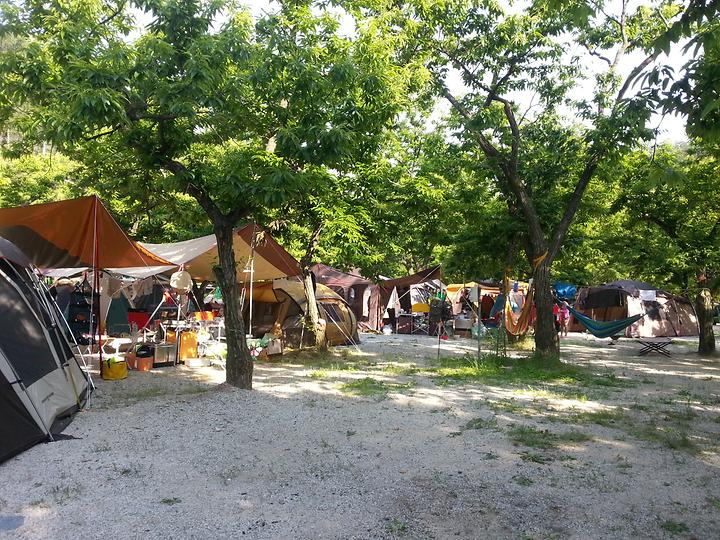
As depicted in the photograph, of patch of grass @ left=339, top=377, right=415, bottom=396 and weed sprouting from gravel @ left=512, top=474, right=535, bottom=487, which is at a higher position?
patch of grass @ left=339, top=377, right=415, bottom=396

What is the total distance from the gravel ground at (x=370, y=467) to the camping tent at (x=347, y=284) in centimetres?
1290

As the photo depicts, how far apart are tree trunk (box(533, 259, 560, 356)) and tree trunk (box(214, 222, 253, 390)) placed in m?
6.06

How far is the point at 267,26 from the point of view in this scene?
710 cm

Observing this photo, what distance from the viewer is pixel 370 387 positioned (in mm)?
8523

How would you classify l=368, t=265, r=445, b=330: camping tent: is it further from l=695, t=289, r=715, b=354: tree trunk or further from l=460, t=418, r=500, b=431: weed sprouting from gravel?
l=460, t=418, r=500, b=431: weed sprouting from gravel

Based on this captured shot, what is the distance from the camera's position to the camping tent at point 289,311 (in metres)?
13.1

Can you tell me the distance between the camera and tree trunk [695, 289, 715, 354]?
43.8ft

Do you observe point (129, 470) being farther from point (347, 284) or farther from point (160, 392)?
point (347, 284)

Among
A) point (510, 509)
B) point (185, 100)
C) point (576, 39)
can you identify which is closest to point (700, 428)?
point (510, 509)

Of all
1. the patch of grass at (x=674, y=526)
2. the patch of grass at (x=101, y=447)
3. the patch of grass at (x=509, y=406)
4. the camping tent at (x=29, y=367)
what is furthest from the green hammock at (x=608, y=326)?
the patch of grass at (x=101, y=447)

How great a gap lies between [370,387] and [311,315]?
14.4ft

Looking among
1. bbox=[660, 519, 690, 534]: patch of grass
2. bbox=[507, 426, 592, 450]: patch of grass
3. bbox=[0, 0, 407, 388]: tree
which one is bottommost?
bbox=[660, 519, 690, 534]: patch of grass

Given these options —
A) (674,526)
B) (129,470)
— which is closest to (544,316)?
(674,526)

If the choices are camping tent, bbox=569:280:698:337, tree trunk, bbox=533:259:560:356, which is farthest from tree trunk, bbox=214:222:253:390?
camping tent, bbox=569:280:698:337
